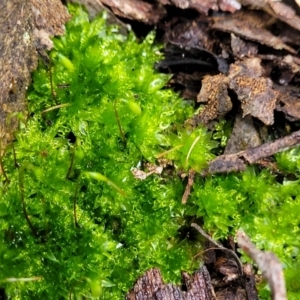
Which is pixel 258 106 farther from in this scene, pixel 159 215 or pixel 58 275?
pixel 58 275

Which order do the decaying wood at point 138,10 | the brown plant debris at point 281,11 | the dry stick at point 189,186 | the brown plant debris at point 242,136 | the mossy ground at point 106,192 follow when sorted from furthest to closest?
the decaying wood at point 138,10, the brown plant debris at point 281,11, the brown plant debris at point 242,136, the dry stick at point 189,186, the mossy ground at point 106,192

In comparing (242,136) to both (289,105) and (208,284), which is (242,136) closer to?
(289,105)

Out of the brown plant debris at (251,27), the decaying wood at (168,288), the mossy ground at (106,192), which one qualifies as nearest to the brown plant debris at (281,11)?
the brown plant debris at (251,27)

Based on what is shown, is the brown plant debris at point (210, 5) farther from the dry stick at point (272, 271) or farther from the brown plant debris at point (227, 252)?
the dry stick at point (272, 271)

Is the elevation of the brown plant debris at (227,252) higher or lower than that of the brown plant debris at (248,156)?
lower

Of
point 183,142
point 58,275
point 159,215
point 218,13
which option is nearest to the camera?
point 58,275

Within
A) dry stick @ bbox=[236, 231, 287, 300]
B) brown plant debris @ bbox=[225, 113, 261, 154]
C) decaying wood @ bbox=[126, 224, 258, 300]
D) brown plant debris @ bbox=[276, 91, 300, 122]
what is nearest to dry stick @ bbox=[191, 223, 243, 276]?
decaying wood @ bbox=[126, 224, 258, 300]

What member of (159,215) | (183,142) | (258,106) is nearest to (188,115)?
(183,142)
